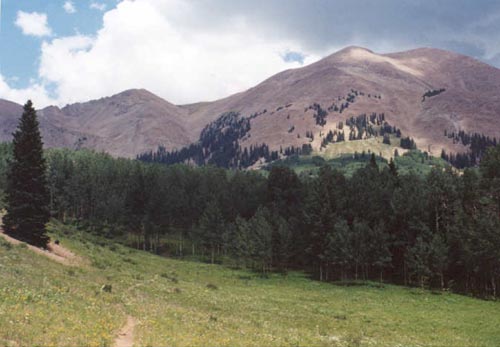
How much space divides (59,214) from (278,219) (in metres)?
83.4

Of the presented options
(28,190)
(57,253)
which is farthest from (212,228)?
(28,190)

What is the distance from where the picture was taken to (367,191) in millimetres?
87500

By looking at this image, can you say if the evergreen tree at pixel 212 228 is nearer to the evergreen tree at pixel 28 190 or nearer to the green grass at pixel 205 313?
the green grass at pixel 205 313

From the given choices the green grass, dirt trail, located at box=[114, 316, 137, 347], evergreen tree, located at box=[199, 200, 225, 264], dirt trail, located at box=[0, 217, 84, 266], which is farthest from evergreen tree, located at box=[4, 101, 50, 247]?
evergreen tree, located at box=[199, 200, 225, 264]

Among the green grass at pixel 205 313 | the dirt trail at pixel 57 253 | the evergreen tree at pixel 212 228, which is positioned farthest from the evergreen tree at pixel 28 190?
the evergreen tree at pixel 212 228

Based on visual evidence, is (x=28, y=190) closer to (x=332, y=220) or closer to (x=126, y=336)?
(x=126, y=336)

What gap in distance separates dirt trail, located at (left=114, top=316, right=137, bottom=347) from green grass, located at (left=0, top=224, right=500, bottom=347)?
409mm

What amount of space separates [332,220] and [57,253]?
5236 cm

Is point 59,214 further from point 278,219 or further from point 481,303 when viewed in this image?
point 481,303

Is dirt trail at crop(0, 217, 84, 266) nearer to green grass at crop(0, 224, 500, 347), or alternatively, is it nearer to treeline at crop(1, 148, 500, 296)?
green grass at crop(0, 224, 500, 347)

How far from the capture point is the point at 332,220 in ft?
277

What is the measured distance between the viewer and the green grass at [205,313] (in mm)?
21266

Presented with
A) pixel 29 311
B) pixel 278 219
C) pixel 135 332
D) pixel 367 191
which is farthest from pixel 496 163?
pixel 29 311

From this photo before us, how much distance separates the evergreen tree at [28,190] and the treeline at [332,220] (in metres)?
44.5
